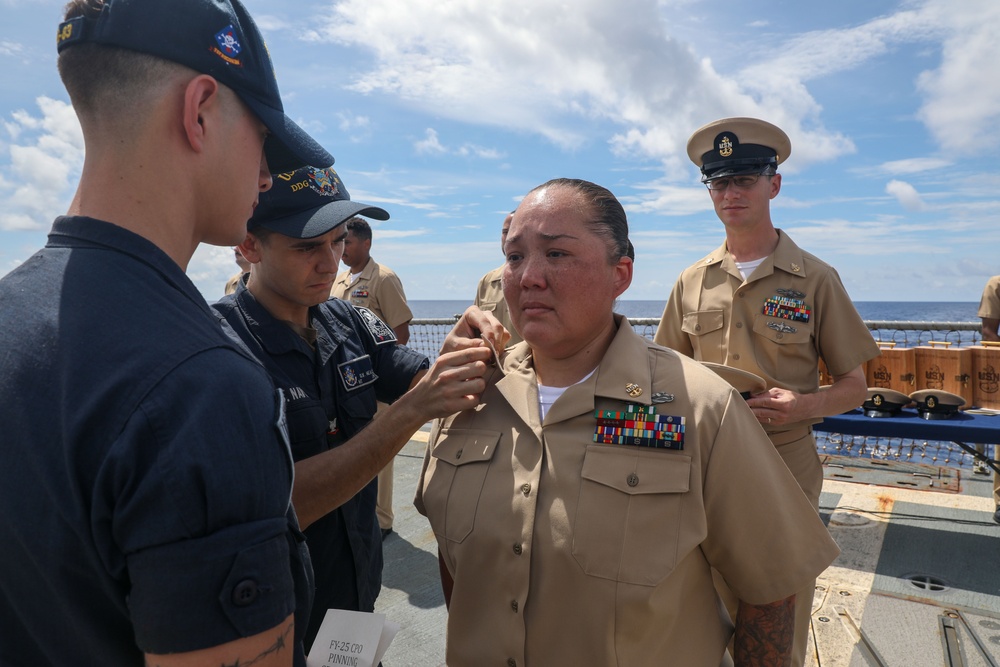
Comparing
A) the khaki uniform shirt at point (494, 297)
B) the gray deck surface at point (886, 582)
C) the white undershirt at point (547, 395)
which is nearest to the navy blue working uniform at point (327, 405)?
the white undershirt at point (547, 395)

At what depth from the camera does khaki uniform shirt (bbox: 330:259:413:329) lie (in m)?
6.03

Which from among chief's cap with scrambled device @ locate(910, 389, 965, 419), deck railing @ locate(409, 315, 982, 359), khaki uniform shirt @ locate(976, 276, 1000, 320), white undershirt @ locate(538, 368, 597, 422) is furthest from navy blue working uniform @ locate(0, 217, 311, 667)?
khaki uniform shirt @ locate(976, 276, 1000, 320)

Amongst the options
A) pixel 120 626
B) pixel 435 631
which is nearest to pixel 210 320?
pixel 120 626

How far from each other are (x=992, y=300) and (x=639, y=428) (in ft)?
23.1

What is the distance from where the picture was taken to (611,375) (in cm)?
193

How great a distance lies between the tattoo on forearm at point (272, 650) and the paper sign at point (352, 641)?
67cm

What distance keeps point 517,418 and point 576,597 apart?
1.76 feet

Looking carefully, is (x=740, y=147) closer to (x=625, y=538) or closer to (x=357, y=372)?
(x=357, y=372)

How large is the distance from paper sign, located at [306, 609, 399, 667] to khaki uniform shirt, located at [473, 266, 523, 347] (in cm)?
421

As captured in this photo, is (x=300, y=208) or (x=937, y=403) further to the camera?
(x=937, y=403)

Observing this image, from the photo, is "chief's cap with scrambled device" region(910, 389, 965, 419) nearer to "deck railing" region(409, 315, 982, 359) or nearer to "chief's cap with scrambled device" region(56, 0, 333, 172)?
"deck railing" region(409, 315, 982, 359)

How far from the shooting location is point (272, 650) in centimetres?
95

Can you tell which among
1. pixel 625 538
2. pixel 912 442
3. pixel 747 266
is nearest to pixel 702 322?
pixel 747 266

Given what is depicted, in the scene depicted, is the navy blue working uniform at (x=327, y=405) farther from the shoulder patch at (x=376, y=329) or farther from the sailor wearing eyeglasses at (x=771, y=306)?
the sailor wearing eyeglasses at (x=771, y=306)
